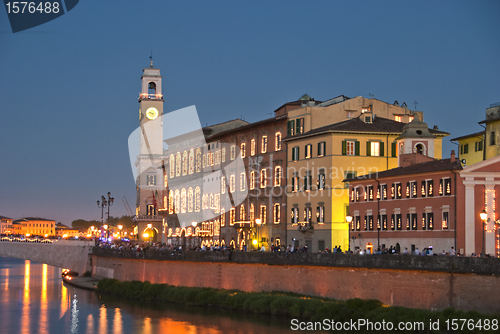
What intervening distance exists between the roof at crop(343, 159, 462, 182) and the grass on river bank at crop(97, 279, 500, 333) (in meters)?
11.9

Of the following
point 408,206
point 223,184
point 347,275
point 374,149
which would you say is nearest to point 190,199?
point 223,184

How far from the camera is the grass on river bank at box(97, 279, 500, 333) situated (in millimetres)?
39906

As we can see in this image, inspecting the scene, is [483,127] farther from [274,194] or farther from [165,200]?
[165,200]

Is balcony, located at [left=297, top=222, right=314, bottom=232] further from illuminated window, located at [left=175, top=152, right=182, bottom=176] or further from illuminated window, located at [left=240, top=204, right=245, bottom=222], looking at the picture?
illuminated window, located at [left=175, top=152, right=182, bottom=176]


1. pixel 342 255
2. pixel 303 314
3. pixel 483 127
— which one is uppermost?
pixel 483 127

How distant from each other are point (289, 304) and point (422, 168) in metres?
14.2

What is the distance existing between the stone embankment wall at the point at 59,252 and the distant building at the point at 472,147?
150ft

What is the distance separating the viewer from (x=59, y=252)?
106 metres

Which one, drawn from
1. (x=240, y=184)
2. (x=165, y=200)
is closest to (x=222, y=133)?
(x=240, y=184)

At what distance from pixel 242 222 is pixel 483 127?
86.1 ft

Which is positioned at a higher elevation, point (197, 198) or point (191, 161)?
point (191, 161)

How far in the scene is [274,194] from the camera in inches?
2916

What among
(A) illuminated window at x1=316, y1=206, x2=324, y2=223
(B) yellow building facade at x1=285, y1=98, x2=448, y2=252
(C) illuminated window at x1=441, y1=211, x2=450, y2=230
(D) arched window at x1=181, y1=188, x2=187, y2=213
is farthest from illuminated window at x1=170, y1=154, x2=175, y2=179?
(C) illuminated window at x1=441, y1=211, x2=450, y2=230

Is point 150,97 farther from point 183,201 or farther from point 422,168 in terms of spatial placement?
point 422,168
